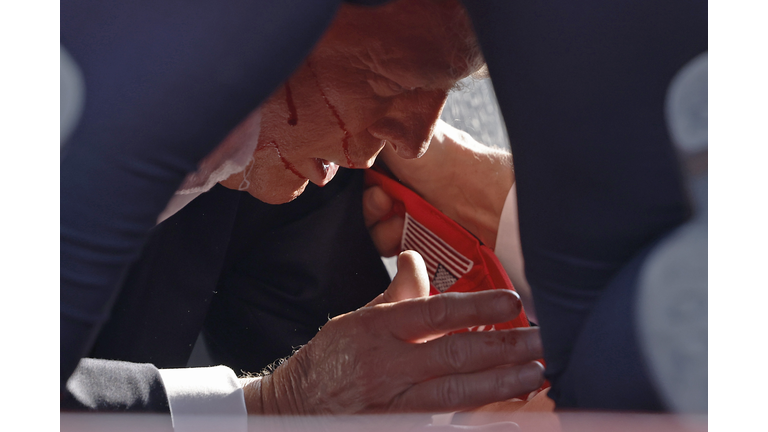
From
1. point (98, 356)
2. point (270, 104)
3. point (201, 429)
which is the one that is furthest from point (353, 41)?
point (98, 356)

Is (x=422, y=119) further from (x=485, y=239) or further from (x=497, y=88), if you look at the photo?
(x=485, y=239)

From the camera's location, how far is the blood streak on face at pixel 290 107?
484 millimetres

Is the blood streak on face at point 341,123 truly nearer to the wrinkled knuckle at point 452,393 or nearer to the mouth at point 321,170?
the mouth at point 321,170

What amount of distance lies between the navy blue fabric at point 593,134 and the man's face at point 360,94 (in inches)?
4.4

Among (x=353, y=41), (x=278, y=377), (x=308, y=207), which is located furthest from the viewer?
(x=308, y=207)

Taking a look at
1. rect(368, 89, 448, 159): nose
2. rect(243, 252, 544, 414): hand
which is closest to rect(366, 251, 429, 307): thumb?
rect(243, 252, 544, 414): hand

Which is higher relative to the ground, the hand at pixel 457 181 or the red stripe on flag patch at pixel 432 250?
the hand at pixel 457 181

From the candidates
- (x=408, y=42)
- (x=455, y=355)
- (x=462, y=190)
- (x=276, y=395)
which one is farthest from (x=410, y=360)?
(x=462, y=190)

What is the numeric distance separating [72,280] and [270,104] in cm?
23

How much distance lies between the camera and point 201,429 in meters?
0.46

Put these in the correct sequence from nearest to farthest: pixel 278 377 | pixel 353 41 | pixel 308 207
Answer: pixel 353 41, pixel 278 377, pixel 308 207

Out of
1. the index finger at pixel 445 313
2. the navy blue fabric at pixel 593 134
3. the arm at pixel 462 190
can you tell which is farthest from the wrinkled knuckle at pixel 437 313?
the arm at pixel 462 190

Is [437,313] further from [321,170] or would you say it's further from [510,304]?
[321,170]

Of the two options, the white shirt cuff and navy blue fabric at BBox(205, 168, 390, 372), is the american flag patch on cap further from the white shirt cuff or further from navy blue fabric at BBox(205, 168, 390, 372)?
the white shirt cuff
